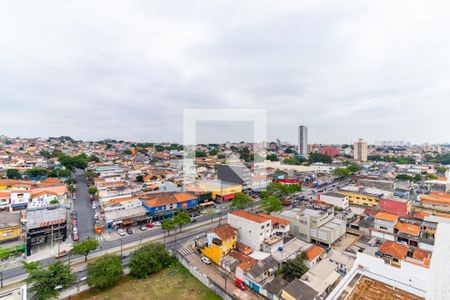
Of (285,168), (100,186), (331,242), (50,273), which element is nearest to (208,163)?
(285,168)

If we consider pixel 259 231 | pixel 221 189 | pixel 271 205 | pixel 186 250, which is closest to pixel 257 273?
pixel 259 231

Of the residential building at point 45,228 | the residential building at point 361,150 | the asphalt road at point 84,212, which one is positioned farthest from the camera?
the residential building at point 361,150

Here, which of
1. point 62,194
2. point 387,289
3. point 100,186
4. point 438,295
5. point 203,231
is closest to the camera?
point 438,295

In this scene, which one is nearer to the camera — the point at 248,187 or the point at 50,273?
the point at 50,273

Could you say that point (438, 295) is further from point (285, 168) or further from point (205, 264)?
point (285, 168)

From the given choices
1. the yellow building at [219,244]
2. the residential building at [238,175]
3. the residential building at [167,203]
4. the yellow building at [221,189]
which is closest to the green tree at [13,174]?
the residential building at [167,203]

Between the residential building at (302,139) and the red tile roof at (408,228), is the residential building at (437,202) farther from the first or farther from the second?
the residential building at (302,139)

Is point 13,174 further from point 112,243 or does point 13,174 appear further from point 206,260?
point 206,260
